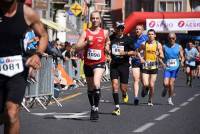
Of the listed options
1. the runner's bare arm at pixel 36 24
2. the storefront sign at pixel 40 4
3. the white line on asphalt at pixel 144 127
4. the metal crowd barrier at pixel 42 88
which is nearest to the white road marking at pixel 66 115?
the metal crowd barrier at pixel 42 88

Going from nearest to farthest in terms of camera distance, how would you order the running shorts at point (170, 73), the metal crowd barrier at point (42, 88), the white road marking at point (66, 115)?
the white road marking at point (66, 115) → the metal crowd barrier at point (42, 88) → the running shorts at point (170, 73)

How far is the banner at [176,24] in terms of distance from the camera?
50116 millimetres

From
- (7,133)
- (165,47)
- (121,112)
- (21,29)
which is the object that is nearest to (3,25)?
(21,29)

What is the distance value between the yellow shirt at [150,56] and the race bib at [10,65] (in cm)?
1066

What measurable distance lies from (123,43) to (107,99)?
4.44 m

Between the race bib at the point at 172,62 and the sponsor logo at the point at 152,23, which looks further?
the sponsor logo at the point at 152,23

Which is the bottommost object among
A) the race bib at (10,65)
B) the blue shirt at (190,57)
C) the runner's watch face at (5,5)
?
the blue shirt at (190,57)

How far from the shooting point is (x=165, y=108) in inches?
656

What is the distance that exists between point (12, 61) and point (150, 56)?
10.7 metres

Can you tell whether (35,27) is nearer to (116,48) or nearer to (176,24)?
(116,48)

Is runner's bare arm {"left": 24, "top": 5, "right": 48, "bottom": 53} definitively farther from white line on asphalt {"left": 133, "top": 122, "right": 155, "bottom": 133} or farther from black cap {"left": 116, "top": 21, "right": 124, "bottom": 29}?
black cap {"left": 116, "top": 21, "right": 124, "bottom": 29}

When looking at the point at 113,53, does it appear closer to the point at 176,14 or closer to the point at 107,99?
the point at 107,99

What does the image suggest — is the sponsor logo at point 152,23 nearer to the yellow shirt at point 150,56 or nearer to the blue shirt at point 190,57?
the blue shirt at point 190,57

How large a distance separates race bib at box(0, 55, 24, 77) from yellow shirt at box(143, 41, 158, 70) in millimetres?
10660
